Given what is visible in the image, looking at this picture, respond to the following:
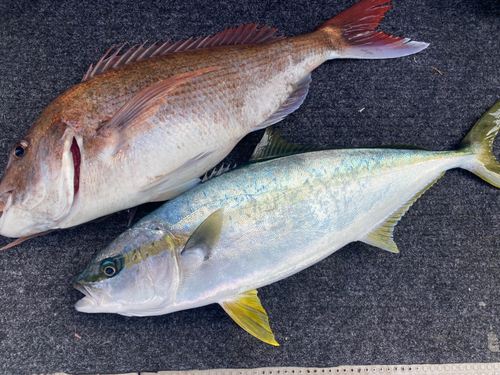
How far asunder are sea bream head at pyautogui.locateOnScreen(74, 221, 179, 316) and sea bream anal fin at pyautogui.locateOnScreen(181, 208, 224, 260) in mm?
50

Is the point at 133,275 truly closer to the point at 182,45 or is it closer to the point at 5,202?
the point at 5,202

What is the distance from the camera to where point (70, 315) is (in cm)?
116

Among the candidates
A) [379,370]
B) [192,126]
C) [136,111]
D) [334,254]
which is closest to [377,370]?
[379,370]

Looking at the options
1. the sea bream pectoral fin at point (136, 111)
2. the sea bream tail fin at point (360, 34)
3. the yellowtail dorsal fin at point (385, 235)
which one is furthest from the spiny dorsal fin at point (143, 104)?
the yellowtail dorsal fin at point (385, 235)

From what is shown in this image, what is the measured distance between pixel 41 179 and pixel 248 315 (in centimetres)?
68

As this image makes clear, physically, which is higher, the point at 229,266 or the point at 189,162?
the point at 189,162

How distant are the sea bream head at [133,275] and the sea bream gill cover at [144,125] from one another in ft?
0.44

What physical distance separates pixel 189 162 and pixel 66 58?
659 millimetres

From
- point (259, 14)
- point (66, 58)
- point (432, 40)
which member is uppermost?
point (66, 58)

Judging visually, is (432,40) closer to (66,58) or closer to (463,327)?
(463,327)

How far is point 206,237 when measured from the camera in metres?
0.93

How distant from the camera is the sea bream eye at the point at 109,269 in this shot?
91 centimetres

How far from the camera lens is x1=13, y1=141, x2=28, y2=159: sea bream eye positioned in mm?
949

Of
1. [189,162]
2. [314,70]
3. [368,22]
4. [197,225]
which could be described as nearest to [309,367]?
[197,225]
